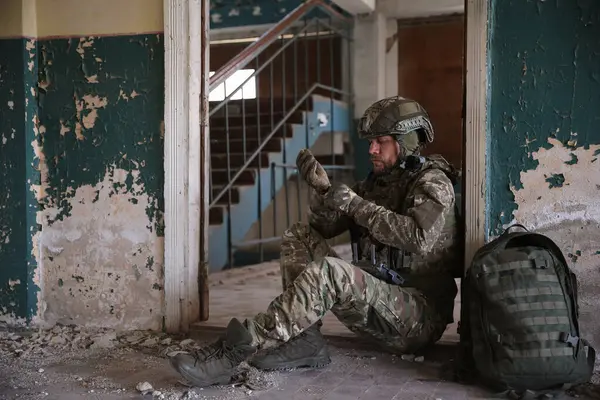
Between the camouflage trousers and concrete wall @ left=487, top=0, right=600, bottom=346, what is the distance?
48 cm

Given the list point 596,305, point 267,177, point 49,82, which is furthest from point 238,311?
point 267,177

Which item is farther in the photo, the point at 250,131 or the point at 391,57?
the point at 391,57

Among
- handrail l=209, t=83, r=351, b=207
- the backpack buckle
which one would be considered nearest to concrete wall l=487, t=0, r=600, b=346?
the backpack buckle

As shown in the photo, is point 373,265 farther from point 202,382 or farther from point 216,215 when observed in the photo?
point 216,215

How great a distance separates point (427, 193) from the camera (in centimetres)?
244

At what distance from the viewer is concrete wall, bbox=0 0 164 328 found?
3.12 metres

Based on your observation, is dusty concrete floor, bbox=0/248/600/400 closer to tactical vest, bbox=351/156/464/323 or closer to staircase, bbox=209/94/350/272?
tactical vest, bbox=351/156/464/323

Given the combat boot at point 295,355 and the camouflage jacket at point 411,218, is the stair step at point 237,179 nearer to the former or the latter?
the camouflage jacket at point 411,218

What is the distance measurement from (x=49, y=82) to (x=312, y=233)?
1.63 meters

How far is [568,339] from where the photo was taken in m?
2.12

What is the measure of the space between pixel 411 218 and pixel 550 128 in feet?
2.23

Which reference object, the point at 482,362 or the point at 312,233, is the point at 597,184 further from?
the point at 312,233

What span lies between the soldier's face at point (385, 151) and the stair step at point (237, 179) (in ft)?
10.0

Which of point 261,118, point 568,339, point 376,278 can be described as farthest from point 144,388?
point 261,118
